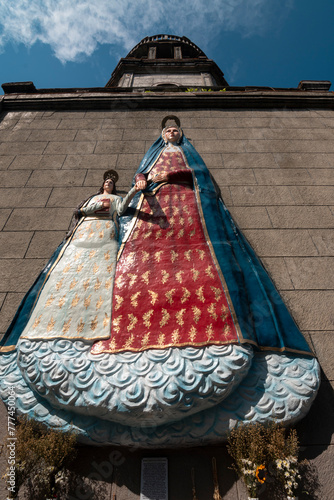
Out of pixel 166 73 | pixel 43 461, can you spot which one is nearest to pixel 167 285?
pixel 43 461

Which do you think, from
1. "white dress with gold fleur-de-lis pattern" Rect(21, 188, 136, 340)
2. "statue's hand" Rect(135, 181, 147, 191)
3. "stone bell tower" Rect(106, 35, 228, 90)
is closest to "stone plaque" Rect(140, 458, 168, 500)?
"white dress with gold fleur-de-lis pattern" Rect(21, 188, 136, 340)

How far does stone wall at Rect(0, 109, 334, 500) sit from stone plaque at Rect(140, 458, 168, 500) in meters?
0.07

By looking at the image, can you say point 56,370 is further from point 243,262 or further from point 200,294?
point 243,262

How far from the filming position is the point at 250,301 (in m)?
2.95

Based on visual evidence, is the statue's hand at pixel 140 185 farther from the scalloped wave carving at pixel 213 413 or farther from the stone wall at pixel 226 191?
the scalloped wave carving at pixel 213 413

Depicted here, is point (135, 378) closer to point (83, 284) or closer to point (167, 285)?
point (167, 285)

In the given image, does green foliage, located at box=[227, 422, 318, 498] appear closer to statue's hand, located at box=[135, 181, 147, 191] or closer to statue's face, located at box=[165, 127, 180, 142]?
statue's hand, located at box=[135, 181, 147, 191]

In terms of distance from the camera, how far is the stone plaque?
2.43 meters

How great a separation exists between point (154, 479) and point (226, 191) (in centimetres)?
374

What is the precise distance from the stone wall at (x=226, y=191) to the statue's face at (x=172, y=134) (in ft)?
2.98

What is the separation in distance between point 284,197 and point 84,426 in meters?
3.96

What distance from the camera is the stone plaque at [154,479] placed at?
2.43m

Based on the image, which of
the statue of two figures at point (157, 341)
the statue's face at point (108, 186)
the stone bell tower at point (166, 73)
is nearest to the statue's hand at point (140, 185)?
the statue of two figures at point (157, 341)

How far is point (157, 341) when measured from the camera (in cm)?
256
